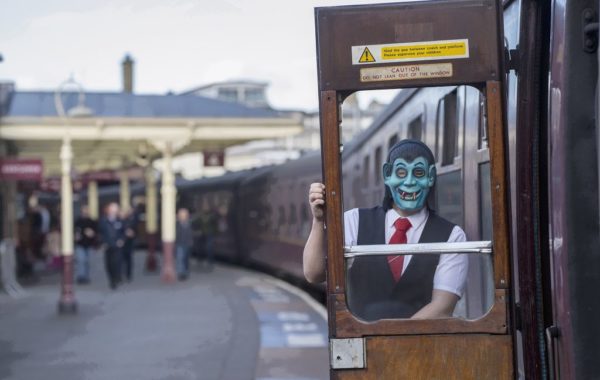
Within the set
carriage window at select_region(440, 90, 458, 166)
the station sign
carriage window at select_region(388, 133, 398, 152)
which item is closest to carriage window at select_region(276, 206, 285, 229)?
the station sign

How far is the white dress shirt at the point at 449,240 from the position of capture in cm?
420

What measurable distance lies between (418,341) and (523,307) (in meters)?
0.42

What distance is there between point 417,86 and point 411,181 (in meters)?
0.48

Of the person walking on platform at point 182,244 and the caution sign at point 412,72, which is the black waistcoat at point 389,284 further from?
the person walking on platform at point 182,244

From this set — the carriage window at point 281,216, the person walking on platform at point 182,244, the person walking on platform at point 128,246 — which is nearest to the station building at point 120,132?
the person walking on platform at point 182,244

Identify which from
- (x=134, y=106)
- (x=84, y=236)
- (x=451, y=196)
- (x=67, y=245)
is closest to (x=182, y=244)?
(x=84, y=236)

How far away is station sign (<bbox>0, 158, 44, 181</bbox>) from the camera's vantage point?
19094 millimetres

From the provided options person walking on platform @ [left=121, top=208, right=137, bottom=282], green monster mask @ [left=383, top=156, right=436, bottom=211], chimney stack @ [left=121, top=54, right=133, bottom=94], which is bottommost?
person walking on platform @ [left=121, top=208, right=137, bottom=282]

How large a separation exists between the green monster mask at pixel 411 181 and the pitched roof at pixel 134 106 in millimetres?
20053

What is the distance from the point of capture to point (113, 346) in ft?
43.7

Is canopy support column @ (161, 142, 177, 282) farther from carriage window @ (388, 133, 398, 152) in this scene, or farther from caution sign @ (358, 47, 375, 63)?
caution sign @ (358, 47, 375, 63)

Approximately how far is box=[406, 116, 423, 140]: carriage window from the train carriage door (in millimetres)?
3459

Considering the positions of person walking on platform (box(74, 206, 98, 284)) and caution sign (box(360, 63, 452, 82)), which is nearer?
caution sign (box(360, 63, 452, 82))

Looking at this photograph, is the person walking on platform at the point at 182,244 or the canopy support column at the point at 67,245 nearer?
the canopy support column at the point at 67,245
